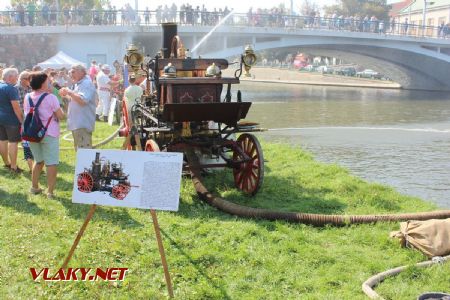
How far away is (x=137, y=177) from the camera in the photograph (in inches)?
168

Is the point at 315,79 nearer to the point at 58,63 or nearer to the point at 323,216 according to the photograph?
the point at 58,63

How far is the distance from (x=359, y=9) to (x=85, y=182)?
7154cm

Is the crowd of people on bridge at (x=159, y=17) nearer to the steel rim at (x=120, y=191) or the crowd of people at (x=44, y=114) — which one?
the crowd of people at (x=44, y=114)

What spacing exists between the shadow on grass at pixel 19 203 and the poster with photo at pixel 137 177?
2405 mm

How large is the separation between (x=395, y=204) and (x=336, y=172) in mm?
2011

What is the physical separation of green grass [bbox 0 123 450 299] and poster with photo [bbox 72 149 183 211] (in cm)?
78

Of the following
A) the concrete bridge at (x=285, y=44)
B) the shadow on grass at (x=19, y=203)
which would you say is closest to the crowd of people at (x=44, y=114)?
the shadow on grass at (x=19, y=203)

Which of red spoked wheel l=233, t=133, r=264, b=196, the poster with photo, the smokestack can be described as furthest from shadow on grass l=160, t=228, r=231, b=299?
the smokestack

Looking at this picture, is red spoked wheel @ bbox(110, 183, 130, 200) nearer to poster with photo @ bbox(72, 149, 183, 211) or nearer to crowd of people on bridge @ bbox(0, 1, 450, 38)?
poster with photo @ bbox(72, 149, 183, 211)

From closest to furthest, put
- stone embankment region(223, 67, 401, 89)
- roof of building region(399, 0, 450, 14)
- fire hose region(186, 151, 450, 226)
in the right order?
fire hose region(186, 151, 450, 226), stone embankment region(223, 67, 401, 89), roof of building region(399, 0, 450, 14)

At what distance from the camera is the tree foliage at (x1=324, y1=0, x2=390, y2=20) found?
69363mm

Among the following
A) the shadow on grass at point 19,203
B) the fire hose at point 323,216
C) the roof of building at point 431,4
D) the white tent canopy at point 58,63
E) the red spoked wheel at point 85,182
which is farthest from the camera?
the roof of building at point 431,4

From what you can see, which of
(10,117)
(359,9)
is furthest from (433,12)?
(10,117)

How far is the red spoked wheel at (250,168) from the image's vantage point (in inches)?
272
